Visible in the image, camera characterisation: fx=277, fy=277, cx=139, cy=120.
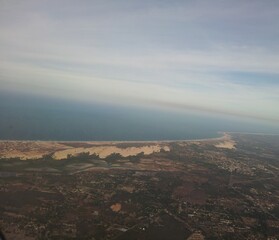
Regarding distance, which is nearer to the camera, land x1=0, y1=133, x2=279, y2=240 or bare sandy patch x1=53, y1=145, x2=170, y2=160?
land x1=0, y1=133, x2=279, y2=240

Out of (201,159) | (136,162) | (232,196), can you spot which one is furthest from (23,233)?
(201,159)

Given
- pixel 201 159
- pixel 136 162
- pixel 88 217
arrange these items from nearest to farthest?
pixel 88 217, pixel 136 162, pixel 201 159

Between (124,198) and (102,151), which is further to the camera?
(102,151)

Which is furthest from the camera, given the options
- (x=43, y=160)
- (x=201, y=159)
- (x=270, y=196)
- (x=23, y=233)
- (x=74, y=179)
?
(x=201, y=159)

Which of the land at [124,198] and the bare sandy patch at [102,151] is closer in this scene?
the land at [124,198]

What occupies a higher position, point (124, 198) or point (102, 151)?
point (124, 198)

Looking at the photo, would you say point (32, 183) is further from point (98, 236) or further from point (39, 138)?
point (39, 138)

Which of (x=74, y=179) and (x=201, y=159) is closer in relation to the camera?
(x=74, y=179)
